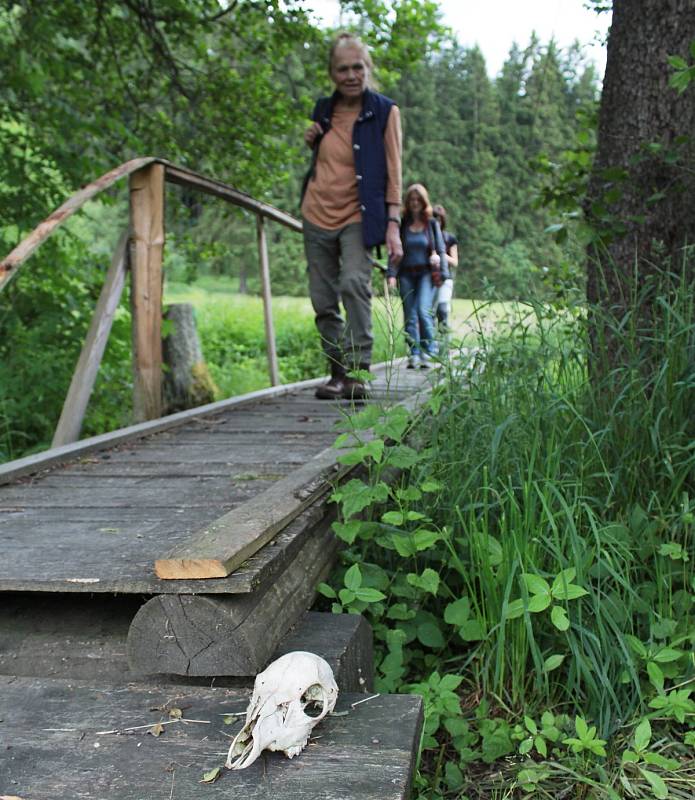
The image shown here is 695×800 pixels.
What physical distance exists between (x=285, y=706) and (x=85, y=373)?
103 inches

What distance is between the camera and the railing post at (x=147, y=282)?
13.7 ft

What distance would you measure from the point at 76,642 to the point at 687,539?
159 centimetres

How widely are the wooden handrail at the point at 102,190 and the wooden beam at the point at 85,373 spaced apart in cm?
47

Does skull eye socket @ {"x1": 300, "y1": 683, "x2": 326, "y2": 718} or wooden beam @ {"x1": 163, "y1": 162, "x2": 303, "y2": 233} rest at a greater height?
wooden beam @ {"x1": 163, "y1": 162, "x2": 303, "y2": 233}

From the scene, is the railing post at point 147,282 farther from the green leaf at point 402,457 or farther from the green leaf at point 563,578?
the green leaf at point 563,578

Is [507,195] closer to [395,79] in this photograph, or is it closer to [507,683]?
[395,79]

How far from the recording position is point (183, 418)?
176 inches

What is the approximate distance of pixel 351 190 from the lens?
15.5 ft

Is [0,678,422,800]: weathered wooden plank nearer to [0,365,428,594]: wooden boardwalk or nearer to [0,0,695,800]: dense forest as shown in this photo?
[0,365,428,594]: wooden boardwalk

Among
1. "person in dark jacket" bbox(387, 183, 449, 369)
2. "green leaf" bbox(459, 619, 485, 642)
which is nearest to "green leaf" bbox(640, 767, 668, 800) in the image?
"green leaf" bbox(459, 619, 485, 642)

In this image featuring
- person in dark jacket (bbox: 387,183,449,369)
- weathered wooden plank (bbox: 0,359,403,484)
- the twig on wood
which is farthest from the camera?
person in dark jacket (bbox: 387,183,449,369)

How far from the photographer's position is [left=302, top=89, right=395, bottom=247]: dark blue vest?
15.1 ft

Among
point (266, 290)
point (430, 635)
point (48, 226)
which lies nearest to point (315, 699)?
point (430, 635)

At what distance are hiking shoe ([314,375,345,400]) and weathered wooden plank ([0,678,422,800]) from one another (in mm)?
3559
